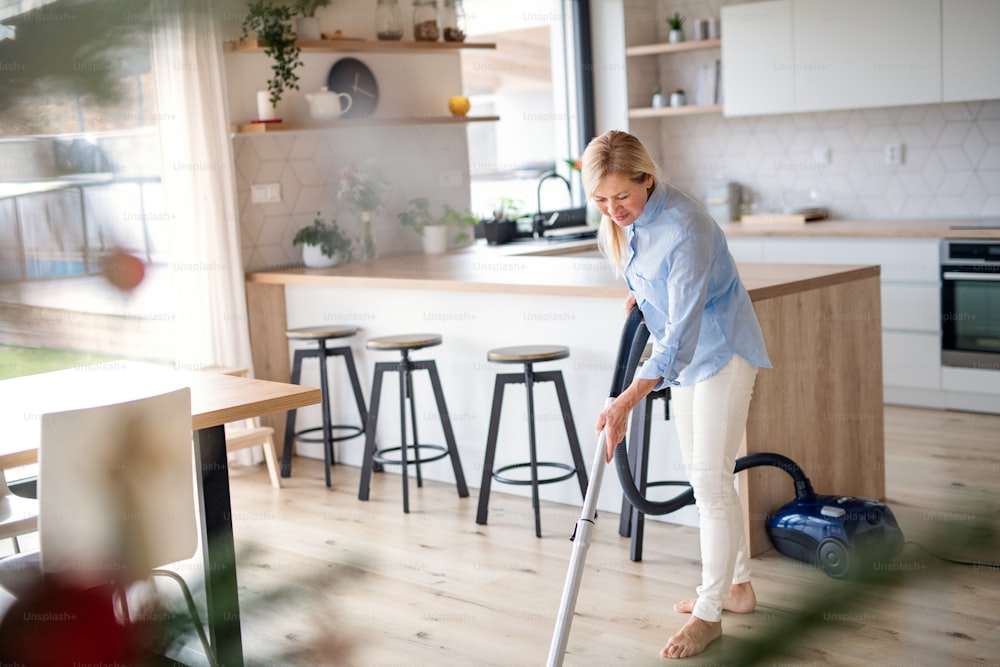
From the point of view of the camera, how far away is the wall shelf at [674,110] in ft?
20.3

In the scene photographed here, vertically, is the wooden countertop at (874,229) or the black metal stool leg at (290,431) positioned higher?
the wooden countertop at (874,229)

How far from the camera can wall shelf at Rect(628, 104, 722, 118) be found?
6195 millimetres

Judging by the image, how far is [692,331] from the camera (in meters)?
2.51

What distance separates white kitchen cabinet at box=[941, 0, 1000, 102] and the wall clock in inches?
109

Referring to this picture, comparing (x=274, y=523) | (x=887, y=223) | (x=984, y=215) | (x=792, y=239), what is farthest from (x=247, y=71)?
(x=984, y=215)

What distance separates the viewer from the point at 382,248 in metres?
5.50

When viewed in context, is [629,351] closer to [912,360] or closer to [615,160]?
[615,160]

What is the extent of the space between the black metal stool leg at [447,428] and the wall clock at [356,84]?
65.1 inches

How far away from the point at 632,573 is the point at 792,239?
2.79 metres

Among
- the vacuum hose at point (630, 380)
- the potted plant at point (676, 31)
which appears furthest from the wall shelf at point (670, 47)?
the vacuum hose at point (630, 380)

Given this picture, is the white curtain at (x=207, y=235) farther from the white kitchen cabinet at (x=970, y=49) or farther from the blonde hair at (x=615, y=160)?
the white kitchen cabinet at (x=970, y=49)

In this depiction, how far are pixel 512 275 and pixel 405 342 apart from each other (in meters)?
0.50

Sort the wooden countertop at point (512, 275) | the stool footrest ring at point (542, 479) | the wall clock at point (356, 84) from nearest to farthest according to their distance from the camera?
1. the wooden countertop at point (512, 275)
2. the stool footrest ring at point (542, 479)
3. the wall clock at point (356, 84)

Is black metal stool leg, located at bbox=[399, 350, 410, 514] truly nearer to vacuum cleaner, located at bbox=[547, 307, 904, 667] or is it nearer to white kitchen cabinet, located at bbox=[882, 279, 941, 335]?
vacuum cleaner, located at bbox=[547, 307, 904, 667]
